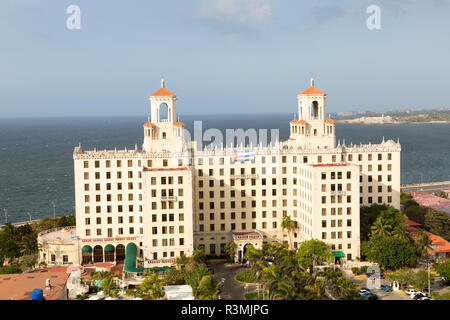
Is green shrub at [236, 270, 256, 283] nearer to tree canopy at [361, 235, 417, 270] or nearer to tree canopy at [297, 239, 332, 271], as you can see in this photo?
tree canopy at [297, 239, 332, 271]

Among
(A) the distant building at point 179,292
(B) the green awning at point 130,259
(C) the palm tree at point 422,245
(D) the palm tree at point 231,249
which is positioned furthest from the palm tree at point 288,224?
(A) the distant building at point 179,292

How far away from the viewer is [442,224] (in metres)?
92.1

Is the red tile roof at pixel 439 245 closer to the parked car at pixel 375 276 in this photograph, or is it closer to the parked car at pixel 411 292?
the parked car at pixel 375 276

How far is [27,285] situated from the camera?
164 feet

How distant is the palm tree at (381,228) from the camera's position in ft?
246

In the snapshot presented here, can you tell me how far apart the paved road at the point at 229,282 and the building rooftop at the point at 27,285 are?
61.1ft

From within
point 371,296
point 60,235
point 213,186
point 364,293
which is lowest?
point 364,293

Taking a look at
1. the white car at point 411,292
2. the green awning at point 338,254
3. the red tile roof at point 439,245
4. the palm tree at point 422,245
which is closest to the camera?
the white car at point 411,292

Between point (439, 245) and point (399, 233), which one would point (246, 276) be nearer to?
point (399, 233)

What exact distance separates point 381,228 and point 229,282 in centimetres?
2449

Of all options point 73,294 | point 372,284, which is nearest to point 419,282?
point 372,284

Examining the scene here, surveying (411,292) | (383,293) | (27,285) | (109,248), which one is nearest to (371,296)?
(383,293)

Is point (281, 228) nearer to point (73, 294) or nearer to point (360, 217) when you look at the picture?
point (360, 217)
